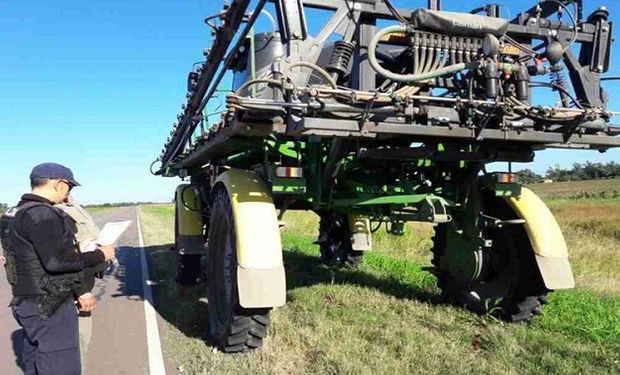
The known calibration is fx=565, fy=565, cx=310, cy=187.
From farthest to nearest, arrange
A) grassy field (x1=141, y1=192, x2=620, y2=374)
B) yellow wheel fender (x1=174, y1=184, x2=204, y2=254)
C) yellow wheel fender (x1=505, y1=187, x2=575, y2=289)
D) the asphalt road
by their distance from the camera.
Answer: yellow wheel fender (x1=174, y1=184, x2=204, y2=254)
yellow wheel fender (x1=505, y1=187, x2=575, y2=289)
the asphalt road
grassy field (x1=141, y1=192, x2=620, y2=374)

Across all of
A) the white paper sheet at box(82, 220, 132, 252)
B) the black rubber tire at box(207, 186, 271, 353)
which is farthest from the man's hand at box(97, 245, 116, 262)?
the black rubber tire at box(207, 186, 271, 353)

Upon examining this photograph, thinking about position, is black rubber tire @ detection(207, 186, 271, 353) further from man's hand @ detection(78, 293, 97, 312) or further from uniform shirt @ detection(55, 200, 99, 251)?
man's hand @ detection(78, 293, 97, 312)

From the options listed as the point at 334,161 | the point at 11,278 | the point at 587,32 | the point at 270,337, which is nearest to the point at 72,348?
the point at 11,278

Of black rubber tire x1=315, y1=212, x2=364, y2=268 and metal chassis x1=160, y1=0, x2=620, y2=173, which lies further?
black rubber tire x1=315, y1=212, x2=364, y2=268

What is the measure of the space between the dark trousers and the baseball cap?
0.76 meters

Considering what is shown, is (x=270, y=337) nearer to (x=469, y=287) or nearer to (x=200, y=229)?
(x=469, y=287)

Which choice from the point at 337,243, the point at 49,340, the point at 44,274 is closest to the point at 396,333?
the point at 49,340

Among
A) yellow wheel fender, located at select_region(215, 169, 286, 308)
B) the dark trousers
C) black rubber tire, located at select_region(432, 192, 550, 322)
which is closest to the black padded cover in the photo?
yellow wheel fender, located at select_region(215, 169, 286, 308)

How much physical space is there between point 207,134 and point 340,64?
2.14m

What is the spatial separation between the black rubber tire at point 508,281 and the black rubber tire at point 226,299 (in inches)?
97.3

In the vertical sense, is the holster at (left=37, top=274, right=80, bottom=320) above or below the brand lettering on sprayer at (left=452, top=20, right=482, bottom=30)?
below

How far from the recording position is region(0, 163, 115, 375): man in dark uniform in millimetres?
3367

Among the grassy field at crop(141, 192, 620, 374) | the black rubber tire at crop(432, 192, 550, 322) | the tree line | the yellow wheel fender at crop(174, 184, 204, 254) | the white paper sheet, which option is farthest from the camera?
the tree line

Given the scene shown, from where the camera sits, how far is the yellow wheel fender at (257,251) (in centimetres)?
451
